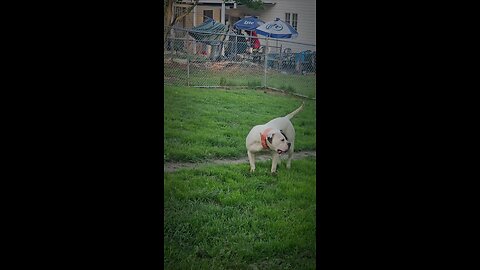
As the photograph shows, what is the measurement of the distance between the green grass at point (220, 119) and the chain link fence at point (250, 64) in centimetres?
5

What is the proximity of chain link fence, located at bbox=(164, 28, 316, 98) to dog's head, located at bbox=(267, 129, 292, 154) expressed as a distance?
0.65 feet

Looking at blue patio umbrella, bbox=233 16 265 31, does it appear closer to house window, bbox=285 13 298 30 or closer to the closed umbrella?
the closed umbrella

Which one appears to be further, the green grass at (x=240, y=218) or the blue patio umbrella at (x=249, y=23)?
the blue patio umbrella at (x=249, y=23)

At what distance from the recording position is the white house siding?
279cm

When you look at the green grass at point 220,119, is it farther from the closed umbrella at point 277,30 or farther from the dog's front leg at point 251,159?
the closed umbrella at point 277,30

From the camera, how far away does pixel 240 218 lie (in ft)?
9.19

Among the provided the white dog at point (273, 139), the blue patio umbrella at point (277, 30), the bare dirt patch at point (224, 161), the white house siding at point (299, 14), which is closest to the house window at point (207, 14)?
the white house siding at point (299, 14)

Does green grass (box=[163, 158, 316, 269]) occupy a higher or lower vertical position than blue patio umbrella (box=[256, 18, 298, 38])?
lower

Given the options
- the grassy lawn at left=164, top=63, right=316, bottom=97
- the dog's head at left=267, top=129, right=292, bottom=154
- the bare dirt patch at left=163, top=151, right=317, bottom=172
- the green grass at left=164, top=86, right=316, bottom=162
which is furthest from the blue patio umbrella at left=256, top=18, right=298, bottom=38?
the bare dirt patch at left=163, top=151, right=317, bottom=172

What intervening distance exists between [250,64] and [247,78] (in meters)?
0.06

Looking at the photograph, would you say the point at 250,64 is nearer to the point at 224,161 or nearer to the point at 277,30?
the point at 277,30

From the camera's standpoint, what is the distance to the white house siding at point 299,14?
2.79 metres
